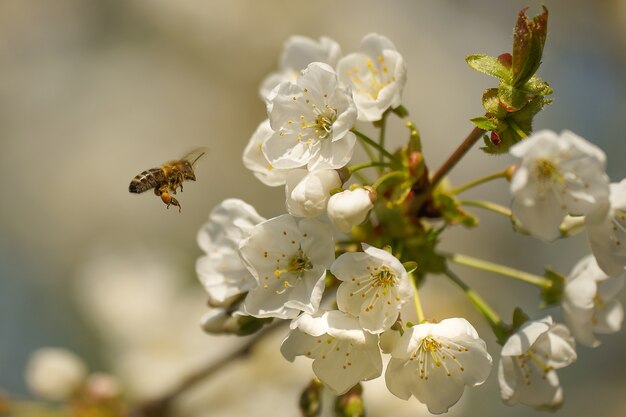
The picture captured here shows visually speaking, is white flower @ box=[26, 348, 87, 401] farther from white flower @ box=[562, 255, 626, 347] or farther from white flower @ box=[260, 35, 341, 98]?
white flower @ box=[562, 255, 626, 347]

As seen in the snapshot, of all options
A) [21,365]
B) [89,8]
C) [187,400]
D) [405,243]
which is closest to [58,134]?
[89,8]

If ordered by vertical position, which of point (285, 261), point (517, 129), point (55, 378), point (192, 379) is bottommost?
point (55, 378)

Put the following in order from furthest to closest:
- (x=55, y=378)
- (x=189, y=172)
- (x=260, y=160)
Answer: (x=55, y=378)
(x=189, y=172)
(x=260, y=160)

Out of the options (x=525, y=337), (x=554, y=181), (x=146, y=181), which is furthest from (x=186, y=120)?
(x=554, y=181)

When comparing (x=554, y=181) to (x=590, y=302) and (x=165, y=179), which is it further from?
(x=165, y=179)

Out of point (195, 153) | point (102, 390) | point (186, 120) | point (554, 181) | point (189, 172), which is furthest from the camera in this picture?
point (186, 120)

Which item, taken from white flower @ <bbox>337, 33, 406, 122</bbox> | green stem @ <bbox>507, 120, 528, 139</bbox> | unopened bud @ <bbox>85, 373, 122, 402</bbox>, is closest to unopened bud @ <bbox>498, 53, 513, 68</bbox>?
green stem @ <bbox>507, 120, 528, 139</bbox>
